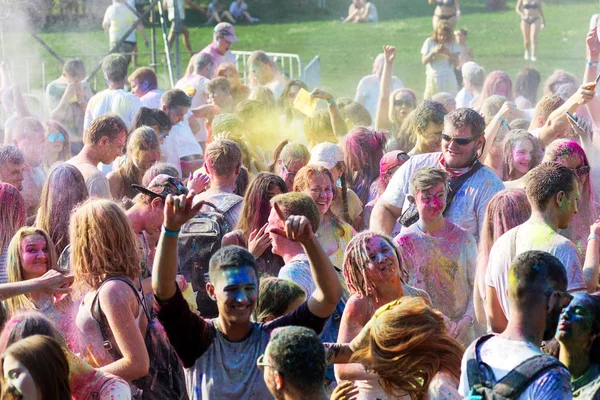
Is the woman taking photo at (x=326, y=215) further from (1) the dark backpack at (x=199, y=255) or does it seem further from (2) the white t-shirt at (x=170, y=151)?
(2) the white t-shirt at (x=170, y=151)

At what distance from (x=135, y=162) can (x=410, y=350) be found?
12.5ft

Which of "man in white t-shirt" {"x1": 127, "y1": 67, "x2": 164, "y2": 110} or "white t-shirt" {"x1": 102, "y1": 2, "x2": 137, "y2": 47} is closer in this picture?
"man in white t-shirt" {"x1": 127, "y1": 67, "x2": 164, "y2": 110}

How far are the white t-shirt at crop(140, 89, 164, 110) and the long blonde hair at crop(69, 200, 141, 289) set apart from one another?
6027 mm

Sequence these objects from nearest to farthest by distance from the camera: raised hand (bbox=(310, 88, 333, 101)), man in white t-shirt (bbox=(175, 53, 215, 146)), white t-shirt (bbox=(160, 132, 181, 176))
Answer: raised hand (bbox=(310, 88, 333, 101)), white t-shirt (bbox=(160, 132, 181, 176)), man in white t-shirt (bbox=(175, 53, 215, 146))

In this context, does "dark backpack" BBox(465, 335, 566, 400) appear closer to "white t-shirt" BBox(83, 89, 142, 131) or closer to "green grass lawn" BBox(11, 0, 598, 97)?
"white t-shirt" BBox(83, 89, 142, 131)

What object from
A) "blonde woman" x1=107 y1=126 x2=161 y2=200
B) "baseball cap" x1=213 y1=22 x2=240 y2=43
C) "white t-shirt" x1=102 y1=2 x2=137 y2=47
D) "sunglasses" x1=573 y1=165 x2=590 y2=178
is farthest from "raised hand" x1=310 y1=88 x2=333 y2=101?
"white t-shirt" x1=102 y1=2 x2=137 y2=47

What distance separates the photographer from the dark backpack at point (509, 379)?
3.18 meters

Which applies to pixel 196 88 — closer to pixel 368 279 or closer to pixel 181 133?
pixel 181 133

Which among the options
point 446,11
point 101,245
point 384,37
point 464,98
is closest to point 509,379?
point 101,245

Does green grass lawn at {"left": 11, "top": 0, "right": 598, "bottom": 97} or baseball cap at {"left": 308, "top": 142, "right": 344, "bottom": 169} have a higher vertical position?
baseball cap at {"left": 308, "top": 142, "right": 344, "bottom": 169}

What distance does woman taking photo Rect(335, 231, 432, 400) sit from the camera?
4.30m

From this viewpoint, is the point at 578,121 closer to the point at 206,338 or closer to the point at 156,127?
the point at 156,127

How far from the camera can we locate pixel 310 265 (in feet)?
12.7

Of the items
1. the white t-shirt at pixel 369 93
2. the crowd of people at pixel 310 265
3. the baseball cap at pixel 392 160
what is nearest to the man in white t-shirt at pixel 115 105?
the crowd of people at pixel 310 265
